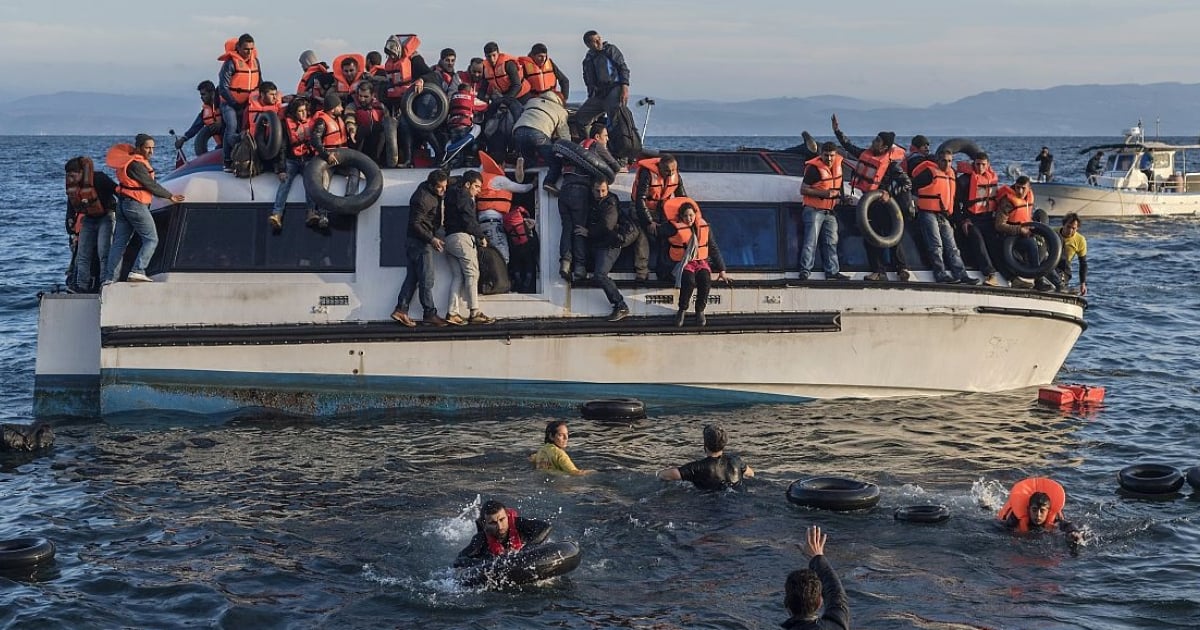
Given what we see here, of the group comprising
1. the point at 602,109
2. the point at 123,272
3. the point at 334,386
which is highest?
the point at 602,109

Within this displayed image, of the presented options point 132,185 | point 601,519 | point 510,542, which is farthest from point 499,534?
point 132,185

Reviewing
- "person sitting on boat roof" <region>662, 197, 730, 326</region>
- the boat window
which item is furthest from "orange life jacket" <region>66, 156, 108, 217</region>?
"person sitting on boat roof" <region>662, 197, 730, 326</region>

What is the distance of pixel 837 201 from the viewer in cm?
1530

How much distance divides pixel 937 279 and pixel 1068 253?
10.2ft

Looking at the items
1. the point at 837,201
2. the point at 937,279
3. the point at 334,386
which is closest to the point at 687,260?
the point at 837,201

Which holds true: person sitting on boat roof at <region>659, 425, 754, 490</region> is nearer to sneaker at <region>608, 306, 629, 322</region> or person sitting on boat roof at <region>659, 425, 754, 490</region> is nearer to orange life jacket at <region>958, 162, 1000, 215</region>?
sneaker at <region>608, 306, 629, 322</region>

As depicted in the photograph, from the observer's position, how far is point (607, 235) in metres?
14.6

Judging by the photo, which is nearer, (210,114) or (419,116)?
(419,116)

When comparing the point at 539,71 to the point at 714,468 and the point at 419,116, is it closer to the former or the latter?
the point at 419,116

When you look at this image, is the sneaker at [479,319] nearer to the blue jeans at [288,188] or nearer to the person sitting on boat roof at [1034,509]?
the blue jeans at [288,188]

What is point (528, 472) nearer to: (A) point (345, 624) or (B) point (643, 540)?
(B) point (643, 540)

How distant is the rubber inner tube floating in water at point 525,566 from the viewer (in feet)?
32.4

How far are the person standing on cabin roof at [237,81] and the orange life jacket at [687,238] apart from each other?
213 inches

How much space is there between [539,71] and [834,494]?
7220 mm
